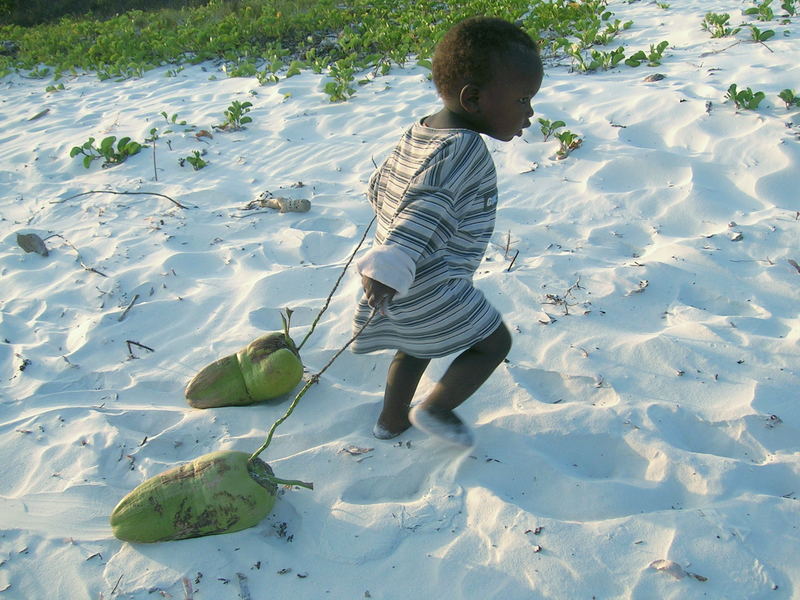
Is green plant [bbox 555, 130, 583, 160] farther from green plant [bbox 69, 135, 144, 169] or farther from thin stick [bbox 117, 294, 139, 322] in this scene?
green plant [bbox 69, 135, 144, 169]

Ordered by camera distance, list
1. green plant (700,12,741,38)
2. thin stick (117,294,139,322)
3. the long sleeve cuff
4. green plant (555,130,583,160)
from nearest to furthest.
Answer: the long sleeve cuff
thin stick (117,294,139,322)
green plant (555,130,583,160)
green plant (700,12,741,38)

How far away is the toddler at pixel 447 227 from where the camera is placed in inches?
67.4

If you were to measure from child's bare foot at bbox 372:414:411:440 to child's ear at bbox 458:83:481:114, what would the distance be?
3.13ft

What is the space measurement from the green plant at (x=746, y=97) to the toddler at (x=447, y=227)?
2.69 m

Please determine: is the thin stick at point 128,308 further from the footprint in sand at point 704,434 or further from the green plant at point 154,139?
the footprint in sand at point 704,434

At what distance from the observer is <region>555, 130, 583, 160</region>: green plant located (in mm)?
3846

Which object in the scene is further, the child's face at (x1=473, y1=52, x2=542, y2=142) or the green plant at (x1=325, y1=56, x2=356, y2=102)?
the green plant at (x1=325, y1=56, x2=356, y2=102)

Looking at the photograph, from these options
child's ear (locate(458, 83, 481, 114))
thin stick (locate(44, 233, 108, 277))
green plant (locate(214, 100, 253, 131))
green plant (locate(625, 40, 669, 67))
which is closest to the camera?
child's ear (locate(458, 83, 481, 114))

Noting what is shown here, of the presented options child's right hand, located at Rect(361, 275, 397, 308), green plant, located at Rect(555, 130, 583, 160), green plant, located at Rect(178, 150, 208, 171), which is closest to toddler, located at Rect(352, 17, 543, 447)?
child's right hand, located at Rect(361, 275, 397, 308)

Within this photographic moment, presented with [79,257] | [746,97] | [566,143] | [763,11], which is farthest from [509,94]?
[763,11]

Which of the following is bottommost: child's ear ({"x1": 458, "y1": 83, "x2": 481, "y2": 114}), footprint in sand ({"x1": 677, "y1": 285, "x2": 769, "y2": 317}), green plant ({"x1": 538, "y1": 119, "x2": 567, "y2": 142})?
footprint in sand ({"x1": 677, "y1": 285, "x2": 769, "y2": 317})

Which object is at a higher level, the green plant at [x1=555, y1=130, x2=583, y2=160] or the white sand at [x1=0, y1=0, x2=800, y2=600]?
the green plant at [x1=555, y1=130, x2=583, y2=160]

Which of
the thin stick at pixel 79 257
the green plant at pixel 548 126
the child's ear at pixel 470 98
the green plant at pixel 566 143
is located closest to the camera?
the child's ear at pixel 470 98

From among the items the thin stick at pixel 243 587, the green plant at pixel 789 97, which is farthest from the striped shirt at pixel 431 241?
the green plant at pixel 789 97
